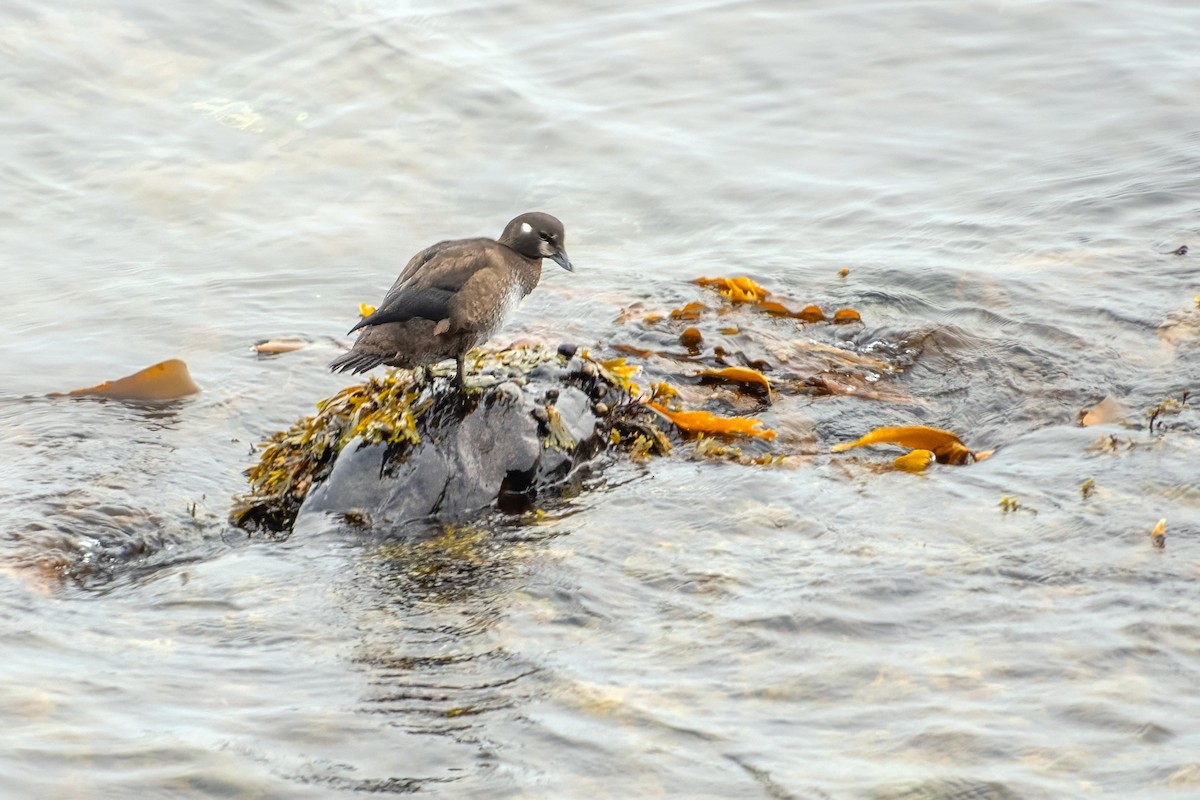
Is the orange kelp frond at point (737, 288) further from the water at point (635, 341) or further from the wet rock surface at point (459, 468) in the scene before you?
the wet rock surface at point (459, 468)

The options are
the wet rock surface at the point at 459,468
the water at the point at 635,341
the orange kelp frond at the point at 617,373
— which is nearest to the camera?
the water at the point at 635,341

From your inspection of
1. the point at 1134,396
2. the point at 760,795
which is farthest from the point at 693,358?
the point at 760,795

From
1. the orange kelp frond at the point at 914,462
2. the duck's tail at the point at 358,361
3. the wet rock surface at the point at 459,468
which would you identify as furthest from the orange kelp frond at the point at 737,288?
the duck's tail at the point at 358,361

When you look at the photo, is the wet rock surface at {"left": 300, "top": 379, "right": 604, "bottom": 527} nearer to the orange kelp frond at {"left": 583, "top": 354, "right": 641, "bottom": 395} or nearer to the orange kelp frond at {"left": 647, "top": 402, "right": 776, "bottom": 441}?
the orange kelp frond at {"left": 583, "top": 354, "right": 641, "bottom": 395}

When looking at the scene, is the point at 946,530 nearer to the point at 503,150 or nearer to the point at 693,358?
the point at 693,358

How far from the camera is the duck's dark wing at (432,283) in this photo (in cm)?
559

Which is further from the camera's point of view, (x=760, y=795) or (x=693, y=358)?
(x=693, y=358)

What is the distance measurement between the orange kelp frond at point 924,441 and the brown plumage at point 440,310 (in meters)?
1.67

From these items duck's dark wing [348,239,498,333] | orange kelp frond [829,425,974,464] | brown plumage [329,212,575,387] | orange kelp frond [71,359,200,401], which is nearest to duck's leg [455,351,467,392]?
brown plumage [329,212,575,387]

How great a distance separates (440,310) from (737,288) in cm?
281

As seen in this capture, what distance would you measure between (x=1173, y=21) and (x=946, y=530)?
9.95 meters

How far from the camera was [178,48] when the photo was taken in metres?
12.6

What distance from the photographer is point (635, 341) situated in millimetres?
7395

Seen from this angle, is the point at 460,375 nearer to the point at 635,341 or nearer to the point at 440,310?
the point at 440,310
